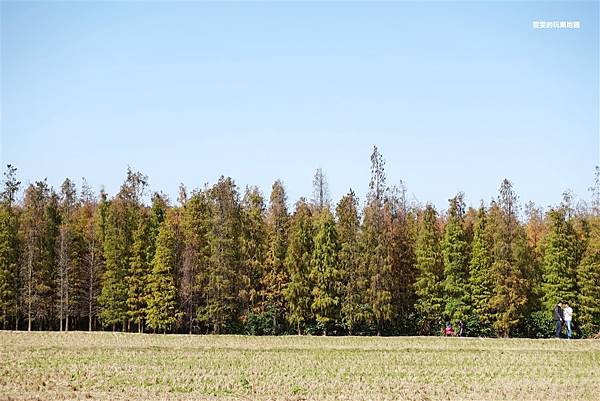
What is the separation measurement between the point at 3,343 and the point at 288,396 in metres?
20.2

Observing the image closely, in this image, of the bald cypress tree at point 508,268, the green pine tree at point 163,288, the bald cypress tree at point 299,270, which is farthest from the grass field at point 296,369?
the green pine tree at point 163,288

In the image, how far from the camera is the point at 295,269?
5456cm

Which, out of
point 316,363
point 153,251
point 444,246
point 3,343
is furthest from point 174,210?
point 316,363

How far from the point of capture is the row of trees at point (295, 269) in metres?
52.2

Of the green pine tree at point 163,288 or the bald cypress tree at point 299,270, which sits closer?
the bald cypress tree at point 299,270

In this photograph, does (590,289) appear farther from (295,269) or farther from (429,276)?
(295,269)

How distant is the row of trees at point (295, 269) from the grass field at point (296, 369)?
1499 centimetres

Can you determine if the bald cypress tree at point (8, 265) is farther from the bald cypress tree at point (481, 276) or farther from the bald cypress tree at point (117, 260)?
the bald cypress tree at point (481, 276)

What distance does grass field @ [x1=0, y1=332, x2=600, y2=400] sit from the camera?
19484mm

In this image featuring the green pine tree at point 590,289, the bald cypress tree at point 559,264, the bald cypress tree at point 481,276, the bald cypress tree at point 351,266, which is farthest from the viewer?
the bald cypress tree at point 351,266

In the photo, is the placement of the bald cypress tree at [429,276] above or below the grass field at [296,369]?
above

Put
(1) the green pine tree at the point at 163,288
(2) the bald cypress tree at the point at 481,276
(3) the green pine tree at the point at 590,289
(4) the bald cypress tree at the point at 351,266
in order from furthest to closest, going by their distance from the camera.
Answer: (1) the green pine tree at the point at 163,288, (4) the bald cypress tree at the point at 351,266, (2) the bald cypress tree at the point at 481,276, (3) the green pine tree at the point at 590,289

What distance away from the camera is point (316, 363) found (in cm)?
2656

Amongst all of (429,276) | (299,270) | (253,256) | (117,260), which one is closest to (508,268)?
(429,276)
